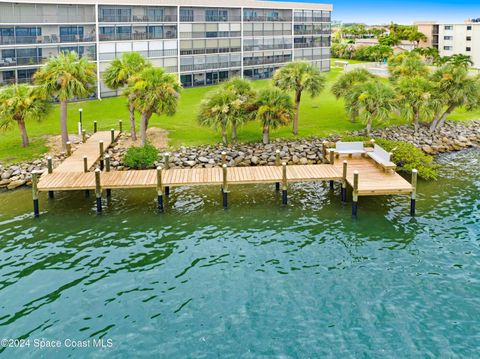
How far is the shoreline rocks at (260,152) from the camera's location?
3766 cm

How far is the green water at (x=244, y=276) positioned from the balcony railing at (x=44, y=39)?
27.1 metres

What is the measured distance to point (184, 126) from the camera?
4934cm

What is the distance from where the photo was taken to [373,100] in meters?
45.1

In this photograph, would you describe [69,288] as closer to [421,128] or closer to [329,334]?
[329,334]

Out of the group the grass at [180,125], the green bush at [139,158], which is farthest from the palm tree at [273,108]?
the green bush at [139,158]

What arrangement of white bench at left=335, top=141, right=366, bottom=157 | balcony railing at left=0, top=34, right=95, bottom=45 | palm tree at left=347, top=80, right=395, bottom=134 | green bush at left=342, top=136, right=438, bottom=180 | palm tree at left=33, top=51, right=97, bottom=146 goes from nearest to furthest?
1. white bench at left=335, top=141, right=366, bottom=157
2. green bush at left=342, top=136, right=438, bottom=180
3. palm tree at left=33, top=51, right=97, bottom=146
4. palm tree at left=347, top=80, right=395, bottom=134
5. balcony railing at left=0, top=34, right=95, bottom=45

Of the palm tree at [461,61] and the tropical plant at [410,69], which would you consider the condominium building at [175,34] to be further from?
the tropical plant at [410,69]

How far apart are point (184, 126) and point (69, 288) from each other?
28818 millimetres

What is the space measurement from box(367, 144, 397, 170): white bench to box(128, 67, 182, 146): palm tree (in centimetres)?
1622

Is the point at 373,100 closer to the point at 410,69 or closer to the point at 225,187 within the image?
the point at 410,69

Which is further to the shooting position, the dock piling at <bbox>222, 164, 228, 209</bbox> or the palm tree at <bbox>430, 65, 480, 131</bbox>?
the palm tree at <bbox>430, 65, 480, 131</bbox>

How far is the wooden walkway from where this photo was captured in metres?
35.1

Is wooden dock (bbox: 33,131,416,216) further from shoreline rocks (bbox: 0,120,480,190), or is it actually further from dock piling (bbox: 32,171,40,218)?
shoreline rocks (bbox: 0,120,480,190)

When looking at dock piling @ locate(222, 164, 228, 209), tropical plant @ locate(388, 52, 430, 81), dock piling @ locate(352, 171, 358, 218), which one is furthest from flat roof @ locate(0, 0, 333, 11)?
dock piling @ locate(352, 171, 358, 218)
